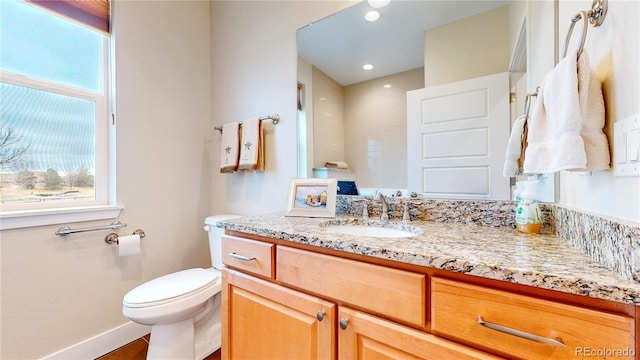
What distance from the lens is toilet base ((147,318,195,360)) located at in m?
1.33

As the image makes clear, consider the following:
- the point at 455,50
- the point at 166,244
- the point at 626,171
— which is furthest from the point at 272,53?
the point at 626,171

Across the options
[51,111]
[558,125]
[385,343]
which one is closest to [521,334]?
[385,343]

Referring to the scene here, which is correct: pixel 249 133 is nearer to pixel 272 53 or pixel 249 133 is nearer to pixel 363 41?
pixel 272 53

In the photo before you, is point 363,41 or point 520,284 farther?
point 363,41

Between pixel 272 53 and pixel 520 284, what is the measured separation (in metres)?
1.79

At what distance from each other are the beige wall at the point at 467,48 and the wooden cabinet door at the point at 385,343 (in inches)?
40.8

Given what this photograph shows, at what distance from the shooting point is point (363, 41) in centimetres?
141

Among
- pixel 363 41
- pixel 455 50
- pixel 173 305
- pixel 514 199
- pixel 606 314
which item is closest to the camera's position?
pixel 606 314

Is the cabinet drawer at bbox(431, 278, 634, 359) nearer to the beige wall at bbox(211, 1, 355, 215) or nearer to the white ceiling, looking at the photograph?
the white ceiling

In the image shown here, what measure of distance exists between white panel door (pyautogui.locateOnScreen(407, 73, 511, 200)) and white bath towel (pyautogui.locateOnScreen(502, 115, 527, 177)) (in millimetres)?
24

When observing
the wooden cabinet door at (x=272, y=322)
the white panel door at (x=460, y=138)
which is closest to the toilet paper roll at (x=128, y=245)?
the wooden cabinet door at (x=272, y=322)

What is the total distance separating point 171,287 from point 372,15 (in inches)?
71.5

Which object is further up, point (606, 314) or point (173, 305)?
point (606, 314)

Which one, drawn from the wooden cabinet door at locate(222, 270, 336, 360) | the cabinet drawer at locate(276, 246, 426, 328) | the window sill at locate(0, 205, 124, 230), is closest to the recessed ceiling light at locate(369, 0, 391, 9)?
the cabinet drawer at locate(276, 246, 426, 328)
